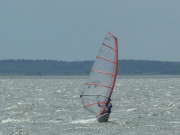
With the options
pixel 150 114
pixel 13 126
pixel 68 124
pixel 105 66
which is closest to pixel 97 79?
pixel 105 66

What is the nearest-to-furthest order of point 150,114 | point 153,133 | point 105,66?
point 153,133
point 105,66
point 150,114

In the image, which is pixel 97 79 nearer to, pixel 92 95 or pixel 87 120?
pixel 92 95

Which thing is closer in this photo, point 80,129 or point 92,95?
point 80,129

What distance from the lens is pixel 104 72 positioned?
44219 mm

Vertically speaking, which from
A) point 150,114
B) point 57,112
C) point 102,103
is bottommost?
point 57,112

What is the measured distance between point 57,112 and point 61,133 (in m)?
16.8

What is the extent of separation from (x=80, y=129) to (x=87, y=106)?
12.4 ft

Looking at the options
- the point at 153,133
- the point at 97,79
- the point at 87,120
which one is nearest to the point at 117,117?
the point at 87,120

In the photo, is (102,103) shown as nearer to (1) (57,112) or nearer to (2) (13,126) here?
(2) (13,126)

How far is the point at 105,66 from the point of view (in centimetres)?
4406

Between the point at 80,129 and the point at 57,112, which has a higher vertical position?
the point at 80,129

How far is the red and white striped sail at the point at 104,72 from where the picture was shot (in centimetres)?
4395

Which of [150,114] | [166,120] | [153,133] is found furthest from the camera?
[150,114]

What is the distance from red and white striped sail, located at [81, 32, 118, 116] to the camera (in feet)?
144
